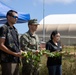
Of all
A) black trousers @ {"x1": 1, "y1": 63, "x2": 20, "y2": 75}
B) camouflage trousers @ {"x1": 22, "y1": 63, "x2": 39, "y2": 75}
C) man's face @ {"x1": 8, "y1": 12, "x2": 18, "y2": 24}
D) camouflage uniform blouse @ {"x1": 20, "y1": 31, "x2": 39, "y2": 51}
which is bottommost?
camouflage trousers @ {"x1": 22, "y1": 63, "x2": 39, "y2": 75}

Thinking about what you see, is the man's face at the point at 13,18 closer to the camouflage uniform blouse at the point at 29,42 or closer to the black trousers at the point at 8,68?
the black trousers at the point at 8,68

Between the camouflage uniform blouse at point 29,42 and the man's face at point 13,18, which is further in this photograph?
the camouflage uniform blouse at point 29,42

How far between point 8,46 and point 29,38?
119cm

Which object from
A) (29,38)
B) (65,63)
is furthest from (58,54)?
(65,63)

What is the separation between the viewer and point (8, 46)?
5211 millimetres

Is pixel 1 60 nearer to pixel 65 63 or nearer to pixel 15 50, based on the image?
pixel 15 50

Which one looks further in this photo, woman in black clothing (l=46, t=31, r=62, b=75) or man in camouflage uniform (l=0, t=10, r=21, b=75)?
woman in black clothing (l=46, t=31, r=62, b=75)

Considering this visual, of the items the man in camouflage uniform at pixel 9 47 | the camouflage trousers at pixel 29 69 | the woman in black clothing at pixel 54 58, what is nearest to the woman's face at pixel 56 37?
the woman in black clothing at pixel 54 58

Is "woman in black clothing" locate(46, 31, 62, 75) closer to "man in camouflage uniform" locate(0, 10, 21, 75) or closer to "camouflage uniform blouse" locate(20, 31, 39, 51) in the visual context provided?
"camouflage uniform blouse" locate(20, 31, 39, 51)

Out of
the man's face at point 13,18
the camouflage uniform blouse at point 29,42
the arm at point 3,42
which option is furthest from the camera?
the camouflage uniform blouse at point 29,42

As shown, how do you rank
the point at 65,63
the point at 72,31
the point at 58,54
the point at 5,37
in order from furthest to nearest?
the point at 72,31 < the point at 65,63 < the point at 58,54 < the point at 5,37

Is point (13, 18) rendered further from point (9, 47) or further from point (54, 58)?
point (54, 58)

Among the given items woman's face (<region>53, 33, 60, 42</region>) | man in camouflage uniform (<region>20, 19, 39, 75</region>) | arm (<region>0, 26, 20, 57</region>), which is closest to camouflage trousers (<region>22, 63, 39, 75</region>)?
man in camouflage uniform (<region>20, 19, 39, 75</region>)

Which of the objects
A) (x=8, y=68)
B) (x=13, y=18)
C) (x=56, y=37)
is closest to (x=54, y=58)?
(x=56, y=37)
